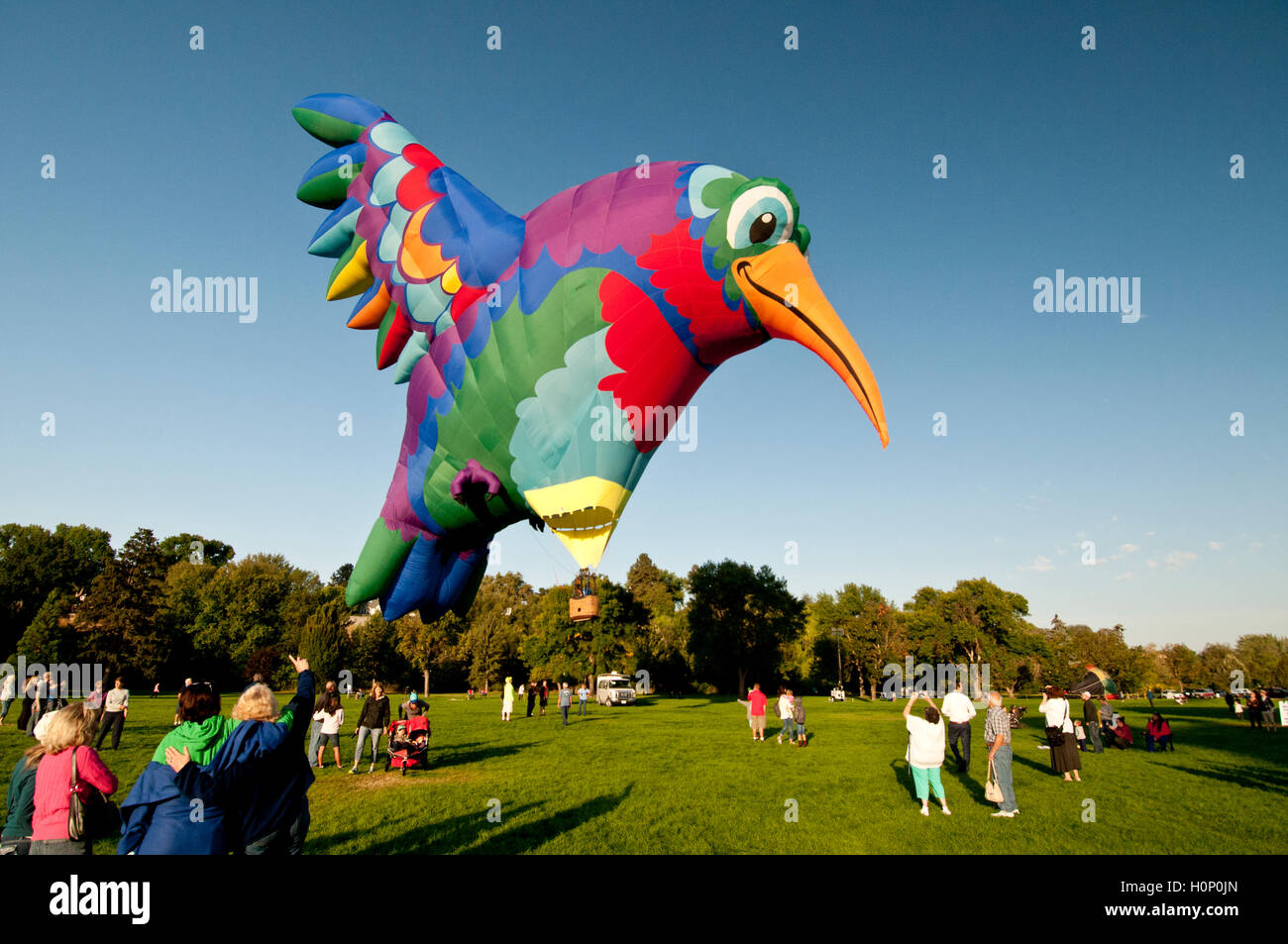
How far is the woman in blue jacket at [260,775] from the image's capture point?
3.33 m

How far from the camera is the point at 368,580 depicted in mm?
6742

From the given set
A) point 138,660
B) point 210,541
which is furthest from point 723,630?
point 210,541


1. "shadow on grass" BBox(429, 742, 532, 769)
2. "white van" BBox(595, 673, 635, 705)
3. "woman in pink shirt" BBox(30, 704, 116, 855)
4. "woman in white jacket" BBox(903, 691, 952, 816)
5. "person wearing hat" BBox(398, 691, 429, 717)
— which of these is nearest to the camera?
"woman in pink shirt" BBox(30, 704, 116, 855)

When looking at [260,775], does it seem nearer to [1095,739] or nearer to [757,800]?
[757,800]

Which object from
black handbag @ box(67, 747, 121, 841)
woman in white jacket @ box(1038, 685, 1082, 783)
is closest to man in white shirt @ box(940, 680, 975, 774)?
woman in white jacket @ box(1038, 685, 1082, 783)

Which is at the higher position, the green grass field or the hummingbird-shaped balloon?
the hummingbird-shaped balloon

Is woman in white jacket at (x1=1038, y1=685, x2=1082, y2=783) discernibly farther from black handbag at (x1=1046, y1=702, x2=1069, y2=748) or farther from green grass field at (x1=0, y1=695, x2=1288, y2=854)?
green grass field at (x1=0, y1=695, x2=1288, y2=854)

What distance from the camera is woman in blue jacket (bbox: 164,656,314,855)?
333cm

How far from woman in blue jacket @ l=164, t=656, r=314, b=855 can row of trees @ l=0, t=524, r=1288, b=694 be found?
2456cm

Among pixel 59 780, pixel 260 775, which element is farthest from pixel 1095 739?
pixel 59 780

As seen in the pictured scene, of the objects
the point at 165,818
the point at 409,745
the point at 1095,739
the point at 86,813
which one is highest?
the point at 165,818

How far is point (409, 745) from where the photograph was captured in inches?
427

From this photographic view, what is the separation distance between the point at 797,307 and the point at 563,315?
5.41 feet
